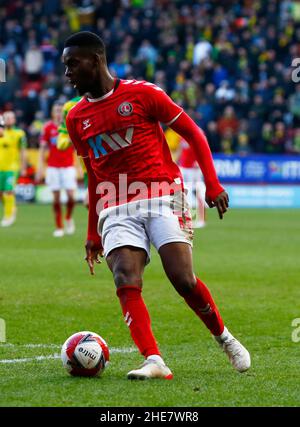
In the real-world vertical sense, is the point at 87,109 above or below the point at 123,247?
above

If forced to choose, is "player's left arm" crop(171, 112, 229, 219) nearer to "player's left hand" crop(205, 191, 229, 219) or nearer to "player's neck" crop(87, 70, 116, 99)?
"player's left hand" crop(205, 191, 229, 219)

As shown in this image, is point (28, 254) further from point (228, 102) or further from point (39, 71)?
point (39, 71)

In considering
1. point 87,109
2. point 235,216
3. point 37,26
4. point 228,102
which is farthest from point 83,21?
point 87,109

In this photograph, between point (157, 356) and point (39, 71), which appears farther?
point (39, 71)

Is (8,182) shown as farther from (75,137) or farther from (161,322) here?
(75,137)

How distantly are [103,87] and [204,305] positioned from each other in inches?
59.7

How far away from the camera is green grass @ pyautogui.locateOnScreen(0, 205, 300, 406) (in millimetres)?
5953

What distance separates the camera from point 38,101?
31.8m

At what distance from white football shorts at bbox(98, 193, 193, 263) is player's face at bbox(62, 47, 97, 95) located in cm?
82

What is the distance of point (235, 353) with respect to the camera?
6.70 metres

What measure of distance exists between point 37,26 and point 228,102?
8.15 meters

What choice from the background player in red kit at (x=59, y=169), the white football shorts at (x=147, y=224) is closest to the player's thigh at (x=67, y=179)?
the background player in red kit at (x=59, y=169)

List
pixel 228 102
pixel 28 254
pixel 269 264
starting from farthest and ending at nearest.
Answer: pixel 228 102
pixel 28 254
pixel 269 264

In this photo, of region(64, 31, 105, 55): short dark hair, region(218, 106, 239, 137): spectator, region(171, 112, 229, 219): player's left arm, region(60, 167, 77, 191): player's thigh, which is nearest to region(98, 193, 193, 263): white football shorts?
region(171, 112, 229, 219): player's left arm
